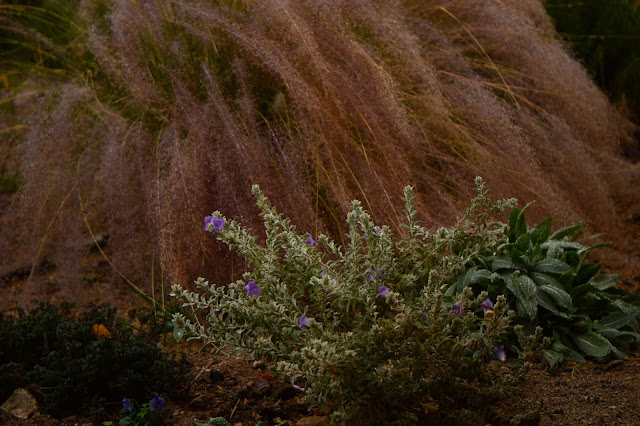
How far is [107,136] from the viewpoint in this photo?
2.25 metres

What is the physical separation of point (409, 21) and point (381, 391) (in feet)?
5.68

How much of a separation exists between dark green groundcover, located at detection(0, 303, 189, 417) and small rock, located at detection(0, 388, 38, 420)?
18mm

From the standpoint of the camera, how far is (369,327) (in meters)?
1.42

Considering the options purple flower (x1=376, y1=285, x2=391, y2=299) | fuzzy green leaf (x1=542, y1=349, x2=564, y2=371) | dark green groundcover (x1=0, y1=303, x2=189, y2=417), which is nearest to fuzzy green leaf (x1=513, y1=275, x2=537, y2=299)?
fuzzy green leaf (x1=542, y1=349, x2=564, y2=371)

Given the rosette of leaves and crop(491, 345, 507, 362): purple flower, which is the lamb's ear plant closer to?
crop(491, 345, 507, 362): purple flower

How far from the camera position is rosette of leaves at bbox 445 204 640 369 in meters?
1.81

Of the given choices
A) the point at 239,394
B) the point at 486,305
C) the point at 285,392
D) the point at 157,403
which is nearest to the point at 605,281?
the point at 486,305

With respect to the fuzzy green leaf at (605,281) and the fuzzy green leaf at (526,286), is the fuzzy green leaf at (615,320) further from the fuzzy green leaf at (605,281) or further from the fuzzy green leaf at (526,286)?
the fuzzy green leaf at (526,286)

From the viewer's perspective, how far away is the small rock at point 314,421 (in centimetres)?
149

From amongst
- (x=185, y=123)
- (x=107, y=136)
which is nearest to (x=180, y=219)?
(x=185, y=123)

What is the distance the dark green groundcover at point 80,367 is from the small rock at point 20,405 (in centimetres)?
2

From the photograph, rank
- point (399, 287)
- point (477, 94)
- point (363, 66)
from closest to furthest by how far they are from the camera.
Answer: point (399, 287) → point (363, 66) → point (477, 94)

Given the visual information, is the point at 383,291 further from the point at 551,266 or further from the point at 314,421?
the point at 551,266

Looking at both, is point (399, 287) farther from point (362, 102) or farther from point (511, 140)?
point (511, 140)
